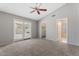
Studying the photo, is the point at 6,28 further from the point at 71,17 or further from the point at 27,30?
the point at 71,17

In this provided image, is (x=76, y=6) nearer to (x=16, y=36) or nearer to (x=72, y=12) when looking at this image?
(x=72, y=12)

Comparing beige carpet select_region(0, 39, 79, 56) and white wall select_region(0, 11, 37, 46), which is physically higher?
white wall select_region(0, 11, 37, 46)

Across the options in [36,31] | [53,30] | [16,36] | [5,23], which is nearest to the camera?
[5,23]

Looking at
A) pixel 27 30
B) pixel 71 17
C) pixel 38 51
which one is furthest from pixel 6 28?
pixel 71 17

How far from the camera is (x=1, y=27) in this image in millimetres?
5648

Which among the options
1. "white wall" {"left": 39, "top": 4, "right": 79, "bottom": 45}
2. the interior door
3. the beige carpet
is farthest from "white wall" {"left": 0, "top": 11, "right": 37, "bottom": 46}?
"white wall" {"left": 39, "top": 4, "right": 79, "bottom": 45}

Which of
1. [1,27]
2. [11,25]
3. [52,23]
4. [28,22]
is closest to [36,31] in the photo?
[28,22]

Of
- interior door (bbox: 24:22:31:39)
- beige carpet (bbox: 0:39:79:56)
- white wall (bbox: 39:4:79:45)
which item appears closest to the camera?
beige carpet (bbox: 0:39:79:56)

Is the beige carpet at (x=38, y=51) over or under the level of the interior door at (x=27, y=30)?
under

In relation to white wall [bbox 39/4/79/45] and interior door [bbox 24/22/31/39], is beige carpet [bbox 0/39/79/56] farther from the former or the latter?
interior door [bbox 24/22/31/39]

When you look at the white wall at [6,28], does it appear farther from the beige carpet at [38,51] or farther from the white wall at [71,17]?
the white wall at [71,17]

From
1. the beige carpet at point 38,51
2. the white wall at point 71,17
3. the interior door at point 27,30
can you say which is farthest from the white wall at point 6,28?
the white wall at point 71,17

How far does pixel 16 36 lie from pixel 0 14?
90.3 inches

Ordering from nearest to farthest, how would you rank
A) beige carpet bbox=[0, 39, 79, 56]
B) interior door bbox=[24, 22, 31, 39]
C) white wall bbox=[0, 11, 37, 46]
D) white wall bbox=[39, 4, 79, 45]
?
beige carpet bbox=[0, 39, 79, 56] < white wall bbox=[0, 11, 37, 46] < white wall bbox=[39, 4, 79, 45] < interior door bbox=[24, 22, 31, 39]
